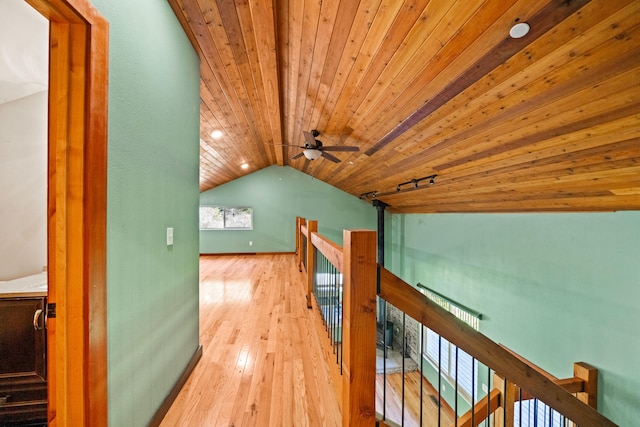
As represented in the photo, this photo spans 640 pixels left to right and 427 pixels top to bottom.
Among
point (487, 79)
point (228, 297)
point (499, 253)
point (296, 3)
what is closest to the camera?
point (296, 3)

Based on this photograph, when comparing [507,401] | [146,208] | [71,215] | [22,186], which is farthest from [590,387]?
[22,186]

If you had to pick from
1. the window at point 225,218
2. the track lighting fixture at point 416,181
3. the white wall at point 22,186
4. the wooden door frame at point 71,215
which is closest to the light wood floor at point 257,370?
the wooden door frame at point 71,215

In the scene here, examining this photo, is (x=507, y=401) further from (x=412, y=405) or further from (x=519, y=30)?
(x=519, y=30)

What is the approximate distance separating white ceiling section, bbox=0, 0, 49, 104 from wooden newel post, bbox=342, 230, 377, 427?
6.67 feet

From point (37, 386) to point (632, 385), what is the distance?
4815 millimetres

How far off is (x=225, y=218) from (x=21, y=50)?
255 inches

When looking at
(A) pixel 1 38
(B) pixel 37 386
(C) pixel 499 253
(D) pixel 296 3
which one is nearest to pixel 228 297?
(B) pixel 37 386

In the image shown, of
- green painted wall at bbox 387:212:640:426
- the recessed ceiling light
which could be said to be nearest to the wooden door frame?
the recessed ceiling light

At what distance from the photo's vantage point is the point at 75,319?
0.94m

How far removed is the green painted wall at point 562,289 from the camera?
105 inches

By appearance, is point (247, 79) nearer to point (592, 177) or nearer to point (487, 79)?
point (487, 79)

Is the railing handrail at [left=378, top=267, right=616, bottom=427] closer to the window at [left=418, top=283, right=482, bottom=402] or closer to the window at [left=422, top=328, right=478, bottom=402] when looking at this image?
the window at [left=418, top=283, right=482, bottom=402]

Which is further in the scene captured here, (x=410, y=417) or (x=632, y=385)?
(x=410, y=417)

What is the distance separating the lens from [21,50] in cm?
154
